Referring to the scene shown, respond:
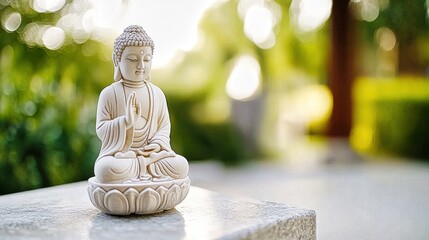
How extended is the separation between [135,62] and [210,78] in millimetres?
4820

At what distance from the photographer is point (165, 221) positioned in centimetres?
284

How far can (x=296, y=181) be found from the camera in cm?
646

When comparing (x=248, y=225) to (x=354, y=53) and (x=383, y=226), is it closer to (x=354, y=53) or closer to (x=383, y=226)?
(x=383, y=226)

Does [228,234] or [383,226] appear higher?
[228,234]

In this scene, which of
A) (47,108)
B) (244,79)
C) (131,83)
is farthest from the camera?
(244,79)

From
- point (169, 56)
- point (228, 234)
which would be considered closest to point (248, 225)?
point (228, 234)

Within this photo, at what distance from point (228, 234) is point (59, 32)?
463 cm

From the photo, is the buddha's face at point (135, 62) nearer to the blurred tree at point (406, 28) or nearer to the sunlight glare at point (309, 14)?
the sunlight glare at point (309, 14)

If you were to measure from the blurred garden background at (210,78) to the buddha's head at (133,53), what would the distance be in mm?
2719

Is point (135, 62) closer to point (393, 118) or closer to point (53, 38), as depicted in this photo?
point (53, 38)

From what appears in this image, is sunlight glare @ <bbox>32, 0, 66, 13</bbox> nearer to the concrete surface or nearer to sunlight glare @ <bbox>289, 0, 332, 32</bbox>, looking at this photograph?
the concrete surface

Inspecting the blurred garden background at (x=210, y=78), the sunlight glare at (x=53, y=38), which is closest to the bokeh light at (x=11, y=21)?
the blurred garden background at (x=210, y=78)

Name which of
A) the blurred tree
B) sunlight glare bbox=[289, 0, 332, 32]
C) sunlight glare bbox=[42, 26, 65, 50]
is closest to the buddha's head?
sunlight glare bbox=[42, 26, 65, 50]

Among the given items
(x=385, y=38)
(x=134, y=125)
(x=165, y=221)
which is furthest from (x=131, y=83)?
(x=385, y=38)
